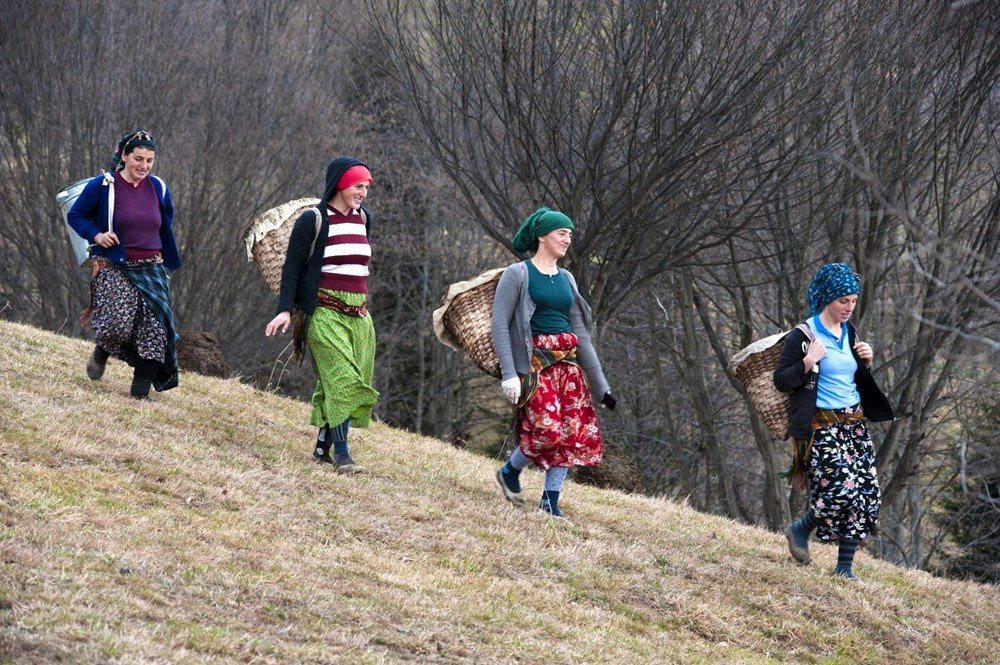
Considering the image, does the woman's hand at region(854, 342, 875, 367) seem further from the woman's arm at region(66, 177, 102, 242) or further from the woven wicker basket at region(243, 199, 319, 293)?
the woman's arm at region(66, 177, 102, 242)

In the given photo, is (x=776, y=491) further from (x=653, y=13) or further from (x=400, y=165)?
(x=400, y=165)

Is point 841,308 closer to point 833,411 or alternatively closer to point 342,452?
point 833,411

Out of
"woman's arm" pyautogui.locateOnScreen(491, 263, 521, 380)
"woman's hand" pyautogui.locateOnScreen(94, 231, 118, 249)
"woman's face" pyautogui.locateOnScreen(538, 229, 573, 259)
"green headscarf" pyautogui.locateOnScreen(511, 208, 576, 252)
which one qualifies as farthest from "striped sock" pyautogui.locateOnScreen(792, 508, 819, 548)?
"woman's hand" pyautogui.locateOnScreen(94, 231, 118, 249)

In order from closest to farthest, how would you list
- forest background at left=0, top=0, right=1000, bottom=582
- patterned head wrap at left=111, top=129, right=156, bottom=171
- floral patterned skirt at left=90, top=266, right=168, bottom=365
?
patterned head wrap at left=111, top=129, right=156, bottom=171
floral patterned skirt at left=90, top=266, right=168, bottom=365
forest background at left=0, top=0, right=1000, bottom=582

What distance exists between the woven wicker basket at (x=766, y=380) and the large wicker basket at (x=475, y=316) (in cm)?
160

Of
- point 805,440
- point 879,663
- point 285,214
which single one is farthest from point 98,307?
point 879,663

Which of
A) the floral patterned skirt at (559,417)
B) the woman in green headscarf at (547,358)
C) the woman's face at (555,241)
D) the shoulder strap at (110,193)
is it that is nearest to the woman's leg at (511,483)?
the woman in green headscarf at (547,358)

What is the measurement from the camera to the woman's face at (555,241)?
26.5 ft

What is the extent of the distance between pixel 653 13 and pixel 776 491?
7.49 metres

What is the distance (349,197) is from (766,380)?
2.93 meters

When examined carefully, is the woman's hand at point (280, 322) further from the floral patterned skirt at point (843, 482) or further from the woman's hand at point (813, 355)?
the floral patterned skirt at point (843, 482)

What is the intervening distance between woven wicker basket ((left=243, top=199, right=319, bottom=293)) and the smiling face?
274 mm

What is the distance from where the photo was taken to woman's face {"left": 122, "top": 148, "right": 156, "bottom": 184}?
8.59 m

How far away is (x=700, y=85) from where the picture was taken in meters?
11.6
